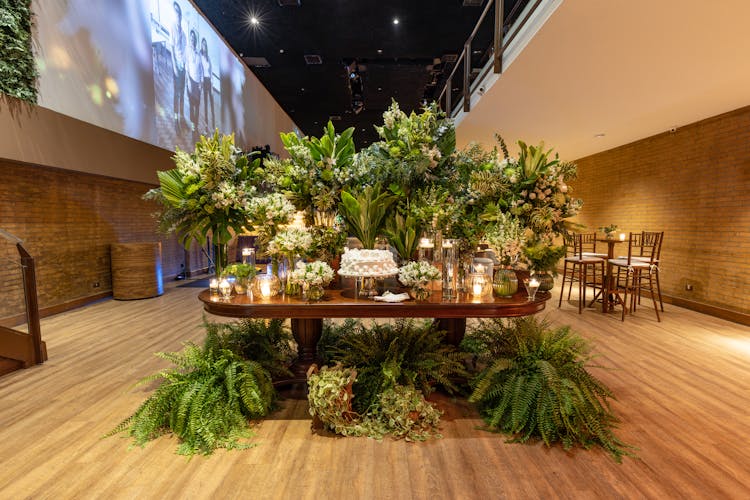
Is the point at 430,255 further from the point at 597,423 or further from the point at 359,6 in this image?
the point at 359,6

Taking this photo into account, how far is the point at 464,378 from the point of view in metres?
3.14

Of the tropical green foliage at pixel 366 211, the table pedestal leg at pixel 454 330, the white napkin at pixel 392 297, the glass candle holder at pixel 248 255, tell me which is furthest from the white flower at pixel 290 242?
the table pedestal leg at pixel 454 330

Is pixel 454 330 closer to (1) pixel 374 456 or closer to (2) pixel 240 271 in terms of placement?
(1) pixel 374 456

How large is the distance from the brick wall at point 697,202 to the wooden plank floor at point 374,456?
2911 millimetres

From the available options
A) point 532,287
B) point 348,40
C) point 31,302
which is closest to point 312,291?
point 532,287

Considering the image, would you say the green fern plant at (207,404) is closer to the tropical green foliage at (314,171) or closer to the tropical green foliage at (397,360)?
the tropical green foliage at (397,360)

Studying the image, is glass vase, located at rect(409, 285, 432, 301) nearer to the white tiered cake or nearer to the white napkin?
the white napkin

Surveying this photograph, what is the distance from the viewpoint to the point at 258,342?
3143 mm

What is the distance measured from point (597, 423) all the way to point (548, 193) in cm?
160

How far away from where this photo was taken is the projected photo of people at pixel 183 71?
693cm

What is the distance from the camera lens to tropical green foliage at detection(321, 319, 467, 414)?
9.19 ft

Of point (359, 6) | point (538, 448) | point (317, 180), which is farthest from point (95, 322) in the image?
point (359, 6)

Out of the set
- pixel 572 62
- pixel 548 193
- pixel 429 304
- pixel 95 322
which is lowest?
pixel 95 322

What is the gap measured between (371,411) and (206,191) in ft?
6.77
